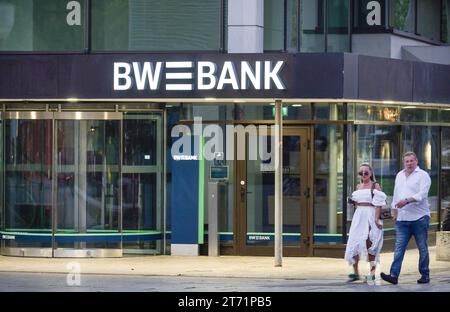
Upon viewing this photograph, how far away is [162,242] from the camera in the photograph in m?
23.6

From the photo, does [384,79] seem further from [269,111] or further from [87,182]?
[87,182]

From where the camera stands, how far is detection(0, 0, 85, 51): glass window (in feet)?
76.7

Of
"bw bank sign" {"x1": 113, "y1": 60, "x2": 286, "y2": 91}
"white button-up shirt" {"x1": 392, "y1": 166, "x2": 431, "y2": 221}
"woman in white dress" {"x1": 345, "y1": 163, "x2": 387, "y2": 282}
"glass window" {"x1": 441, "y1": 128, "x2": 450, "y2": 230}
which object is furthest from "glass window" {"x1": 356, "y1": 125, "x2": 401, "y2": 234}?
"white button-up shirt" {"x1": 392, "y1": 166, "x2": 431, "y2": 221}

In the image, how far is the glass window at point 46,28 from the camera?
23375 millimetres

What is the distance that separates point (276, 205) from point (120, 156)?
3546mm

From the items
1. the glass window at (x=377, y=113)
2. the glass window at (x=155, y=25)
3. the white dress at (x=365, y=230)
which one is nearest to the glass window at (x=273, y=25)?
the glass window at (x=155, y=25)

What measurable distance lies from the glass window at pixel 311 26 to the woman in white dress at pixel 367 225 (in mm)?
5623

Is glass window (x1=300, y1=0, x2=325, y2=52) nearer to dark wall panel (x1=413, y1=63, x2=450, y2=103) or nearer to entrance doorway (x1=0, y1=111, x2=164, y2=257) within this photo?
dark wall panel (x1=413, y1=63, x2=450, y2=103)

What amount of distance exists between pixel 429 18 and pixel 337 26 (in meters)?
4.66

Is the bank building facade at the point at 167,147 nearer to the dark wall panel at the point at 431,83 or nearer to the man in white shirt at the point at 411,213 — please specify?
the dark wall panel at the point at 431,83

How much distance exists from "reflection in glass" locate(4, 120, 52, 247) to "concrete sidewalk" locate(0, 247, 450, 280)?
0.72 m

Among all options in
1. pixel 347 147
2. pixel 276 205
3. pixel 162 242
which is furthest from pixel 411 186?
pixel 162 242

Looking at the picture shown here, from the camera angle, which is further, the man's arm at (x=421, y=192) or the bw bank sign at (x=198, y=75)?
the bw bank sign at (x=198, y=75)
